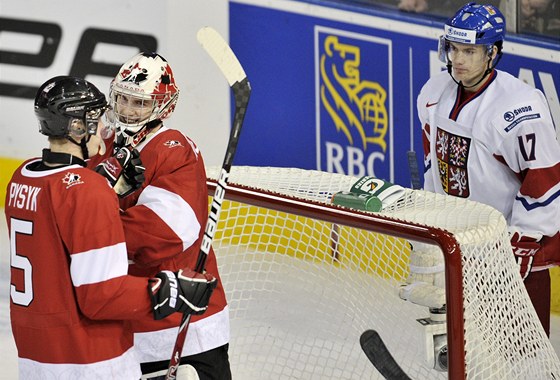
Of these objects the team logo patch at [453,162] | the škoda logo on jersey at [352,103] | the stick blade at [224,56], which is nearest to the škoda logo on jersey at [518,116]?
the team logo patch at [453,162]

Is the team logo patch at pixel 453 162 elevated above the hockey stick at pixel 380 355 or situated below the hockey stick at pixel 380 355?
above

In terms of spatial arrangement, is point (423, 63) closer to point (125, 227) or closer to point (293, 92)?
point (293, 92)

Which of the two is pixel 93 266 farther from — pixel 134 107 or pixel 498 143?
pixel 498 143

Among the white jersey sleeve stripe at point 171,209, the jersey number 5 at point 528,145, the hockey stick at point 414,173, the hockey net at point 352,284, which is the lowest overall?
the hockey net at point 352,284

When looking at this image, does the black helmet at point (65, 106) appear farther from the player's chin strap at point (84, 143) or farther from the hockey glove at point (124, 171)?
the hockey glove at point (124, 171)

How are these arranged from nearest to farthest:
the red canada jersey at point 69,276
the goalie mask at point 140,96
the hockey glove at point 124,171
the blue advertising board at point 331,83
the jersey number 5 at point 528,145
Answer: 1. the red canada jersey at point 69,276
2. the hockey glove at point 124,171
3. the goalie mask at point 140,96
4. the jersey number 5 at point 528,145
5. the blue advertising board at point 331,83

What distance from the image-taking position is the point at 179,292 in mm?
2363

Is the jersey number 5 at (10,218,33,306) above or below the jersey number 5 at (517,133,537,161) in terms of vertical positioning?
below

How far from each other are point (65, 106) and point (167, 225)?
333mm

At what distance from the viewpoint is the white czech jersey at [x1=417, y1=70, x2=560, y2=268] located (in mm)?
3352

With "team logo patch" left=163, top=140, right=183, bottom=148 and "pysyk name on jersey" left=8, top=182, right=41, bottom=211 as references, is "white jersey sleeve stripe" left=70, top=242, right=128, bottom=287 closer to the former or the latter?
"pysyk name on jersey" left=8, top=182, right=41, bottom=211

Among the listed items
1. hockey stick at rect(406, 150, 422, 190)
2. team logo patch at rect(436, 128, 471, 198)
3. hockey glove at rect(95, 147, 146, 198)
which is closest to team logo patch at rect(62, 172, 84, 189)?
hockey glove at rect(95, 147, 146, 198)

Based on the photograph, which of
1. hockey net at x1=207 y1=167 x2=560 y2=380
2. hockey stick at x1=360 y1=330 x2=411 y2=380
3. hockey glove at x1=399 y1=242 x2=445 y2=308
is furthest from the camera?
hockey stick at x1=360 y1=330 x2=411 y2=380

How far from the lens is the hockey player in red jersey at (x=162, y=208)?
8.29ft
